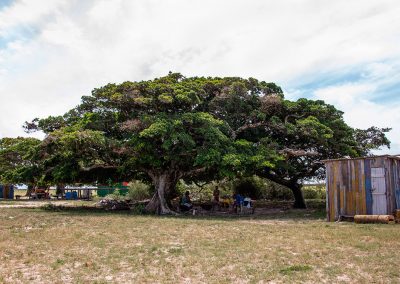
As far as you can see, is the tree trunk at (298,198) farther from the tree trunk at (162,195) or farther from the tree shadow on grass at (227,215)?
the tree trunk at (162,195)

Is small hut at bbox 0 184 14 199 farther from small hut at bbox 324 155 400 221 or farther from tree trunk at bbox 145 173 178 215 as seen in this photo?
small hut at bbox 324 155 400 221

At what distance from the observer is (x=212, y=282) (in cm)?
727

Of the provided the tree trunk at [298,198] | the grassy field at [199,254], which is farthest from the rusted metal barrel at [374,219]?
the tree trunk at [298,198]

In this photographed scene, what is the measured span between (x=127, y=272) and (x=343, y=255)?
477 centimetres

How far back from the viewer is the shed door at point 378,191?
53.0 feet

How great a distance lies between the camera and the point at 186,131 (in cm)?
2070

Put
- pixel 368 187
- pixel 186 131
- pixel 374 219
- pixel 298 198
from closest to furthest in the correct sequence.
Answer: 1. pixel 374 219
2. pixel 368 187
3. pixel 186 131
4. pixel 298 198

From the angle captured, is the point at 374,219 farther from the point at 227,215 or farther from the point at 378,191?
the point at 227,215

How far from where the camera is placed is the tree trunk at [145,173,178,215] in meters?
22.1

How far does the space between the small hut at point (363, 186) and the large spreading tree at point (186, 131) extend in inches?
135

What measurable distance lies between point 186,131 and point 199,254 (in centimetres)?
1164

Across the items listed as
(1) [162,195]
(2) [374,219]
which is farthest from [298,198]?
(2) [374,219]

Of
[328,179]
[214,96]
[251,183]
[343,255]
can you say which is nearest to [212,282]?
[343,255]

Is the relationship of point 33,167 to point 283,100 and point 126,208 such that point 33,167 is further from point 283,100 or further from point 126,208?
point 283,100
